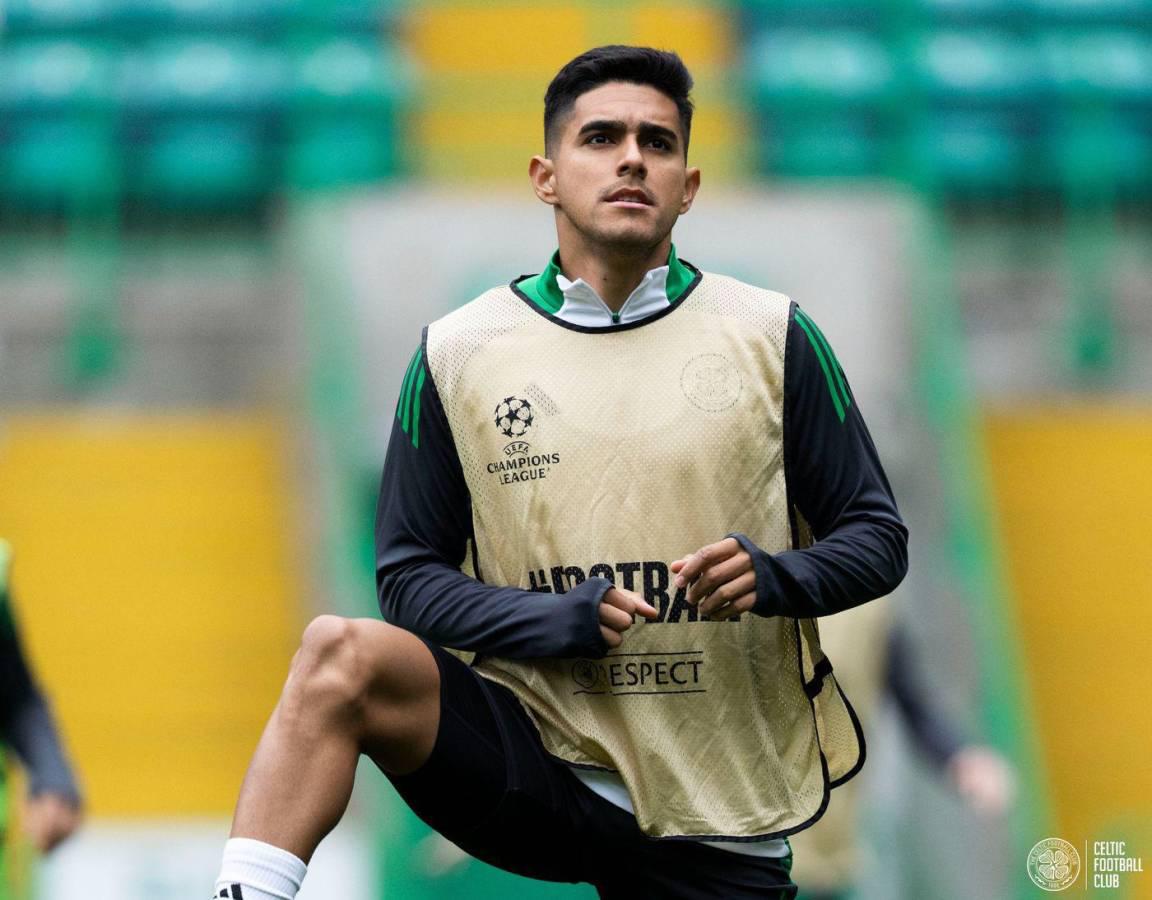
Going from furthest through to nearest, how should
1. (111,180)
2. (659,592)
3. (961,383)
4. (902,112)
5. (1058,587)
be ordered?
(111,180), (902,112), (961,383), (1058,587), (659,592)

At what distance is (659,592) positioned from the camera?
325 centimetres

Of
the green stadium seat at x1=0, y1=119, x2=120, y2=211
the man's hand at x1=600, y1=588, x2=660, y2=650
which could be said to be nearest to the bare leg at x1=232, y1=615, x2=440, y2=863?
the man's hand at x1=600, y1=588, x2=660, y2=650

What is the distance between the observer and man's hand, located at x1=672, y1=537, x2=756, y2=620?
2.99m

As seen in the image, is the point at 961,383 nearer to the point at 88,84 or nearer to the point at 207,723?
the point at 207,723

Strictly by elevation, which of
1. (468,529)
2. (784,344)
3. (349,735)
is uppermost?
(784,344)

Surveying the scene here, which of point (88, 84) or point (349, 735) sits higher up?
point (88, 84)

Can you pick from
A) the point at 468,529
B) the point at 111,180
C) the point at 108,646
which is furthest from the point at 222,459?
the point at 468,529

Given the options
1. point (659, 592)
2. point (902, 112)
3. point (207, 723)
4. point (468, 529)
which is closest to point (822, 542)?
point (659, 592)

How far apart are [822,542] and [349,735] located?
87 centimetres

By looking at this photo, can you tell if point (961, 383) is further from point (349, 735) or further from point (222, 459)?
point (349, 735)

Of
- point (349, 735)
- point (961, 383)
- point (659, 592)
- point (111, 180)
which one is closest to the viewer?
point (349, 735)

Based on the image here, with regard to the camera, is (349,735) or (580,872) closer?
(349,735)

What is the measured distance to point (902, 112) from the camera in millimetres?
11219

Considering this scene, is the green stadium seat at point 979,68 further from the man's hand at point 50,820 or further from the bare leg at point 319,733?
the bare leg at point 319,733
